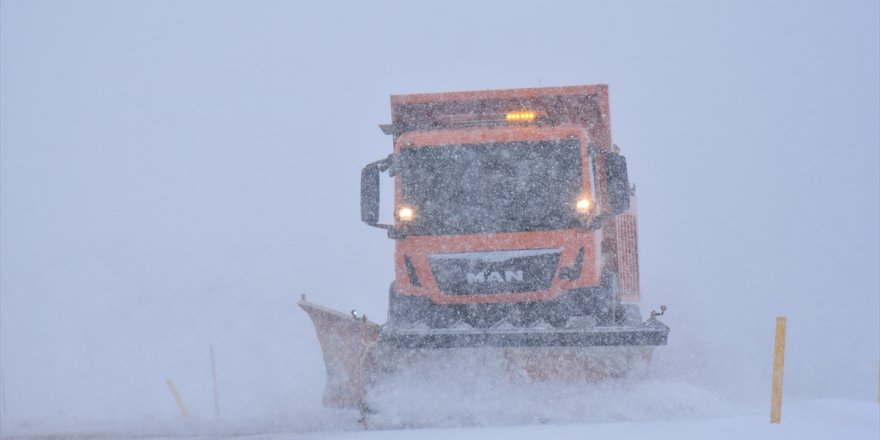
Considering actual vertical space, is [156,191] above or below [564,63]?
below

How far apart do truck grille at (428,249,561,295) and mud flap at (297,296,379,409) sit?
0.82 metres

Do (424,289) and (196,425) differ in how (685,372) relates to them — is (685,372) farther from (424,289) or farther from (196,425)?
(196,425)

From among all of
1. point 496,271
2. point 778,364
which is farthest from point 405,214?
point 778,364

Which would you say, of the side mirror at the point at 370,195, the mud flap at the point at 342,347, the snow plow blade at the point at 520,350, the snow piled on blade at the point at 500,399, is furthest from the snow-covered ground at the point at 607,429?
the side mirror at the point at 370,195

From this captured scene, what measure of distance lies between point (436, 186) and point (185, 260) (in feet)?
116

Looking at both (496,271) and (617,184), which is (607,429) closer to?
(496,271)

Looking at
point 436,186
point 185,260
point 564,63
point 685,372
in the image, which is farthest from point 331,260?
point 564,63

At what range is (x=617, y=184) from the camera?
9047 mm

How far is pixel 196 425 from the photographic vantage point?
10.1 meters

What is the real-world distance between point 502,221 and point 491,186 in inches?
15.3

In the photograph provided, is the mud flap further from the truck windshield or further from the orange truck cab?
the truck windshield

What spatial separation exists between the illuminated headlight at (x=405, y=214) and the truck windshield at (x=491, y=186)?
5 centimetres

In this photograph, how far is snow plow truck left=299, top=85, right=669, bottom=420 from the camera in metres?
8.18

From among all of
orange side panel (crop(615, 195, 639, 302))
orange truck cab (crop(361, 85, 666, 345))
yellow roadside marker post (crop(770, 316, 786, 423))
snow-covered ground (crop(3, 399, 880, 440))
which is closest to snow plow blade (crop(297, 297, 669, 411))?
orange truck cab (crop(361, 85, 666, 345))
